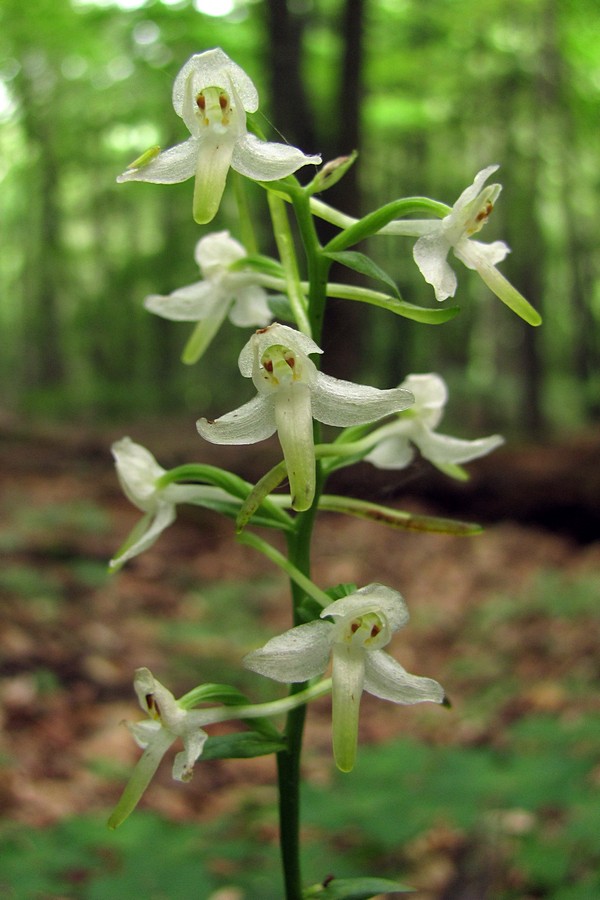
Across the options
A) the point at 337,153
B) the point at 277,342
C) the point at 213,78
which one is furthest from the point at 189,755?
the point at 337,153

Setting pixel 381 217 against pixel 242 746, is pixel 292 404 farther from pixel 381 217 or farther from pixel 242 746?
pixel 242 746

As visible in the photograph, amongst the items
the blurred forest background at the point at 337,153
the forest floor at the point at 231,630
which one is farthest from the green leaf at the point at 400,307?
the blurred forest background at the point at 337,153

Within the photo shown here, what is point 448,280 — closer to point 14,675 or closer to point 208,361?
point 14,675

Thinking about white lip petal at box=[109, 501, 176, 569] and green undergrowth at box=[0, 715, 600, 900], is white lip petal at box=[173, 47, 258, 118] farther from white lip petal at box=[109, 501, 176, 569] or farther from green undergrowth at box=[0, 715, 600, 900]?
green undergrowth at box=[0, 715, 600, 900]

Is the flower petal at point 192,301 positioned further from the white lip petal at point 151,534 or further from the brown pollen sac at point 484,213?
the brown pollen sac at point 484,213

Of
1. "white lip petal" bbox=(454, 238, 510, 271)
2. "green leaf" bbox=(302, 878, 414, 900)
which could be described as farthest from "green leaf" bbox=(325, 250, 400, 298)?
"green leaf" bbox=(302, 878, 414, 900)
